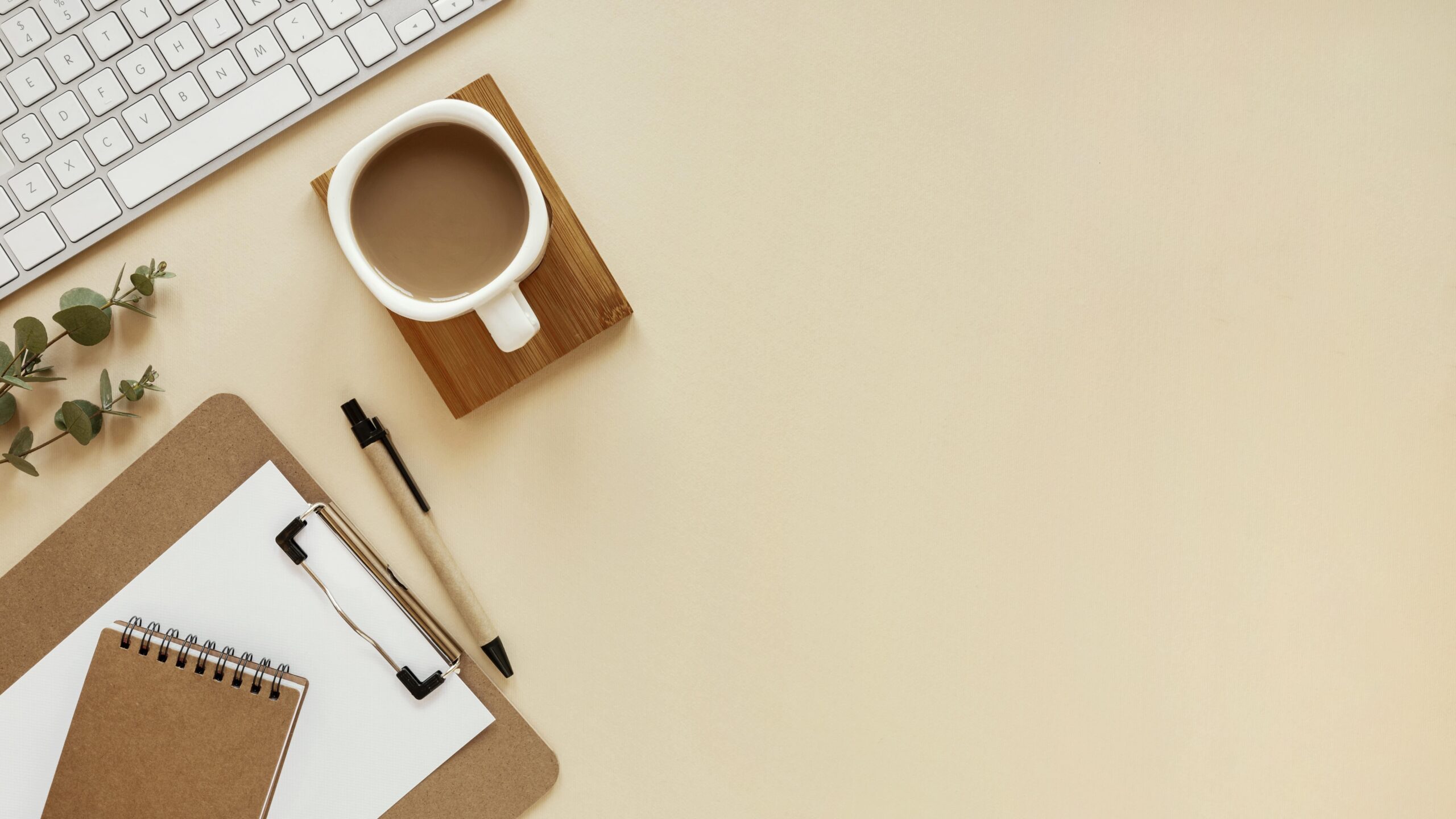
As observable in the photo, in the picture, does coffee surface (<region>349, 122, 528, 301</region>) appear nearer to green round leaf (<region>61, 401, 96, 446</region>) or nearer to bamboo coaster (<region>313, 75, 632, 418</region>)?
bamboo coaster (<region>313, 75, 632, 418</region>)

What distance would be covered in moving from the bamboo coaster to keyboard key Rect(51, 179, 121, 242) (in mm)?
154

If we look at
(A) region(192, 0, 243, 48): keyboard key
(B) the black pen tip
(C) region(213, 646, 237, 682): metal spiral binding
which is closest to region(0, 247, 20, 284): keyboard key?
(A) region(192, 0, 243, 48): keyboard key

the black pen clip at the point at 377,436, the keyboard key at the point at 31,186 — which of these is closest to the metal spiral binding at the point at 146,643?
the black pen clip at the point at 377,436

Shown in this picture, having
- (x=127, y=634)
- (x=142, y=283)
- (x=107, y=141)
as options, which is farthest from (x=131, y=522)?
(x=107, y=141)

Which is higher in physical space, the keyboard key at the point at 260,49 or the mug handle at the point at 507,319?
the keyboard key at the point at 260,49

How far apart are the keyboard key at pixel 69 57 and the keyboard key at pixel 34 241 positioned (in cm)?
11

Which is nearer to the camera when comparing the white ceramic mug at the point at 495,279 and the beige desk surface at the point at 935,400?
the white ceramic mug at the point at 495,279

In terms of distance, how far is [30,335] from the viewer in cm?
61

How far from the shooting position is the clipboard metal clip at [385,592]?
2.13ft

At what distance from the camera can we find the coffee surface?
0.57 meters

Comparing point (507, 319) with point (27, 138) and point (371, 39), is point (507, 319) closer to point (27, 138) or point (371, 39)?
point (371, 39)

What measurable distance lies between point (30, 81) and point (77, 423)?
253mm

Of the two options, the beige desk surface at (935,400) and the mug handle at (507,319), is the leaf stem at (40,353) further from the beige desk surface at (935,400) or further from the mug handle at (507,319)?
the mug handle at (507,319)

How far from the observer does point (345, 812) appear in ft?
2.20
